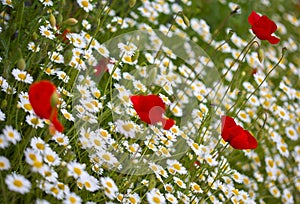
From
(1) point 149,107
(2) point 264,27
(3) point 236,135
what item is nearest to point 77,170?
(1) point 149,107

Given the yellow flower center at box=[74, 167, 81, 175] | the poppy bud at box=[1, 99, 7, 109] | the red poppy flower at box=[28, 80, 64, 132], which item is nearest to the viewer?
the red poppy flower at box=[28, 80, 64, 132]

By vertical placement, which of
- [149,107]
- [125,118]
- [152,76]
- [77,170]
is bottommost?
[77,170]

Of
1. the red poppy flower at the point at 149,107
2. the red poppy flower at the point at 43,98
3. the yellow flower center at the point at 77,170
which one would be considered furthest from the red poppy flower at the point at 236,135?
the red poppy flower at the point at 43,98

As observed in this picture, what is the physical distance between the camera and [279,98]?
2.42 metres

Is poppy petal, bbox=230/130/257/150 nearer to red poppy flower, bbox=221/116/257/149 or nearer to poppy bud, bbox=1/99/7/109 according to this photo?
red poppy flower, bbox=221/116/257/149

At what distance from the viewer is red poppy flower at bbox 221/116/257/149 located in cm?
139

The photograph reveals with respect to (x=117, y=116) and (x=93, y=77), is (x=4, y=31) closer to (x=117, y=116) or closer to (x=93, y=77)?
(x=93, y=77)

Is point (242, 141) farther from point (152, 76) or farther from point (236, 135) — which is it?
point (152, 76)

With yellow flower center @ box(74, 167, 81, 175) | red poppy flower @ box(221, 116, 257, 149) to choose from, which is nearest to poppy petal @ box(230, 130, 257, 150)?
red poppy flower @ box(221, 116, 257, 149)

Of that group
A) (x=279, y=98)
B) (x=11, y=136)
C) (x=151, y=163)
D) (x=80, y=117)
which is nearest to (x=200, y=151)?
(x=151, y=163)

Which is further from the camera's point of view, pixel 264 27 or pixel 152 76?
pixel 152 76

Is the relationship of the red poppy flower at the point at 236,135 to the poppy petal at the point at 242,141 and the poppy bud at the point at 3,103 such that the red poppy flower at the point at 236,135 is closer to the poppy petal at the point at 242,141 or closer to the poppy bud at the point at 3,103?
the poppy petal at the point at 242,141

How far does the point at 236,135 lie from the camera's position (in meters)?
1.40

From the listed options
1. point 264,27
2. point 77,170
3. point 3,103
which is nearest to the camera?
point 77,170
